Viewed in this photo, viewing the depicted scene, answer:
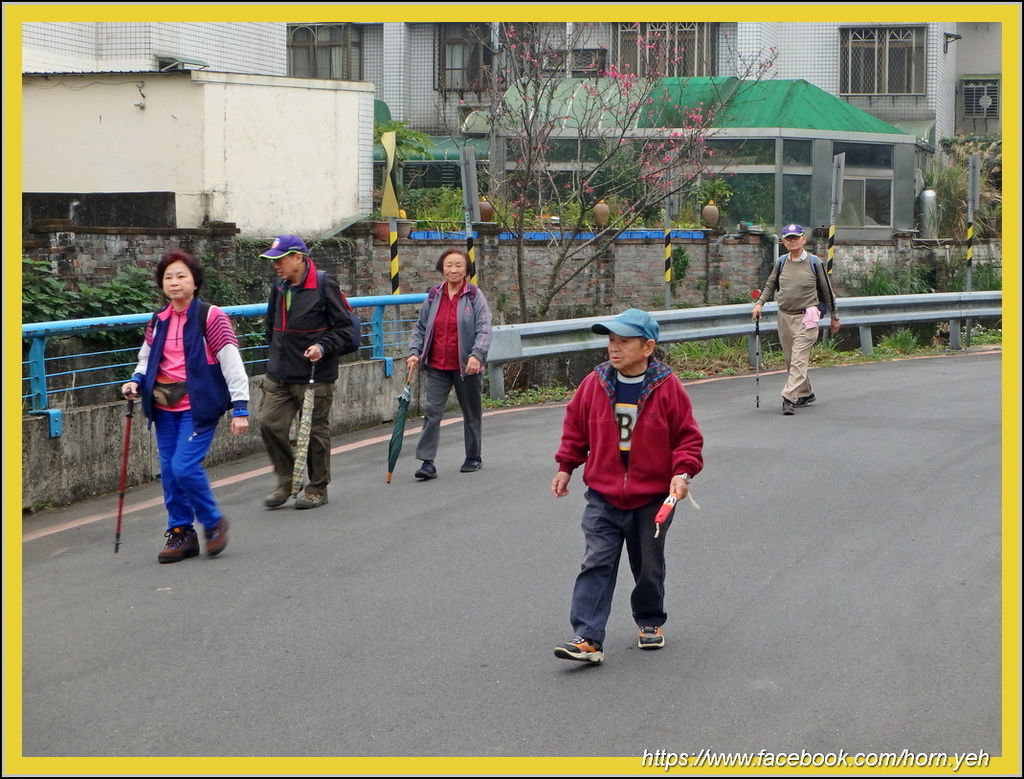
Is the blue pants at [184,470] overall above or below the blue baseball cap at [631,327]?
below

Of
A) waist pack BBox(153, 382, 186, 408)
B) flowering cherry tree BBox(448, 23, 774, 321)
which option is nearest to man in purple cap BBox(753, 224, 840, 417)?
flowering cherry tree BBox(448, 23, 774, 321)

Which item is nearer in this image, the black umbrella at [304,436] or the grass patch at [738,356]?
the black umbrella at [304,436]

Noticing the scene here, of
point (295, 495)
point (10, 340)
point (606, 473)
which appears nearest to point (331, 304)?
point (295, 495)

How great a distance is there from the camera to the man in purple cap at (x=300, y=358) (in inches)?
378

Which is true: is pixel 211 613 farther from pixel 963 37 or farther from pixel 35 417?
pixel 963 37

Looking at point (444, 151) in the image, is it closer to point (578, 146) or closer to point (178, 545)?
point (578, 146)

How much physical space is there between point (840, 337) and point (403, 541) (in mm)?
16163

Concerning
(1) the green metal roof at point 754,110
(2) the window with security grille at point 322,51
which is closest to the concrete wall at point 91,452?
(1) the green metal roof at point 754,110

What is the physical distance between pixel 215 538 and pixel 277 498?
57.3 inches

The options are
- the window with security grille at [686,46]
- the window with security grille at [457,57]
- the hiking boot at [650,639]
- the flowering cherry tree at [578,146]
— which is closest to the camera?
the hiking boot at [650,639]

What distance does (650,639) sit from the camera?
643cm

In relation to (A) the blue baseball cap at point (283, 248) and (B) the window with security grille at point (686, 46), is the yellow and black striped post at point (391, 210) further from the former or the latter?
(B) the window with security grille at point (686, 46)

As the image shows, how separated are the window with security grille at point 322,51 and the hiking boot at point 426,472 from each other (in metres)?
27.6

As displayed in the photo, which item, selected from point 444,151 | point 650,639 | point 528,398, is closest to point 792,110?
point 444,151
